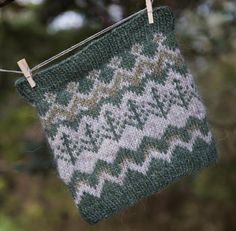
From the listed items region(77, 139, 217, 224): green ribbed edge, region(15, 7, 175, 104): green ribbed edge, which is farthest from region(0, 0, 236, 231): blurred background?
region(15, 7, 175, 104): green ribbed edge

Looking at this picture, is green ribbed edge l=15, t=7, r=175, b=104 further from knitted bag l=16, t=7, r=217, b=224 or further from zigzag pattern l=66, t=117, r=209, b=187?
zigzag pattern l=66, t=117, r=209, b=187

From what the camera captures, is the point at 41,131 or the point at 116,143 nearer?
the point at 116,143

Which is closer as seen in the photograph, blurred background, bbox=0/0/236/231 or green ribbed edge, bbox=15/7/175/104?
green ribbed edge, bbox=15/7/175/104

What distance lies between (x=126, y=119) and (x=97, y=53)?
0.13m

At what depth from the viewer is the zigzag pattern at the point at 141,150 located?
3.27 ft

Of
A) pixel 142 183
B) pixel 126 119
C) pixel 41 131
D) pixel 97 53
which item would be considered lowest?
pixel 142 183

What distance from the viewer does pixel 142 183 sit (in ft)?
3.28

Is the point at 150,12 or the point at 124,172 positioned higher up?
the point at 150,12

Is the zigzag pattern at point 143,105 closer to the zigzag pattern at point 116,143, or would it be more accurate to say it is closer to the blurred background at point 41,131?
the zigzag pattern at point 116,143

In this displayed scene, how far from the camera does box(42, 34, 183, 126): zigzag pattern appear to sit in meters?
0.99

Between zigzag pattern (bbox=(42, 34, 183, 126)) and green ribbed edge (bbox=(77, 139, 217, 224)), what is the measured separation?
14 cm

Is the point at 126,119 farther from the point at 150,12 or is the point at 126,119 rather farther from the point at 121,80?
the point at 150,12

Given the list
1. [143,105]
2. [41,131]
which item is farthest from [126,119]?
[41,131]

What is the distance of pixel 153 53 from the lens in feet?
3.27
